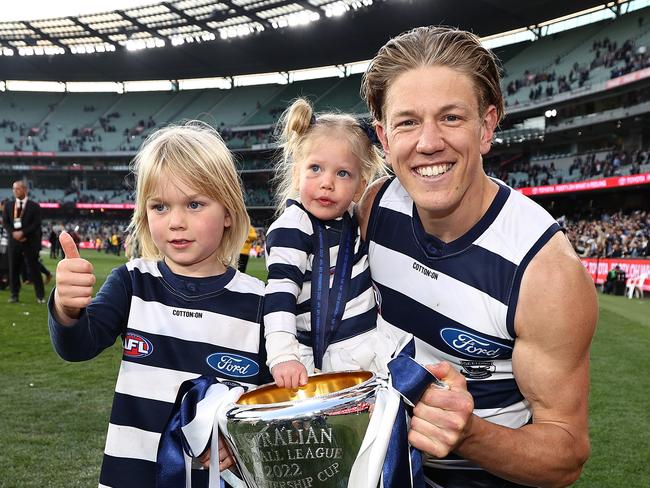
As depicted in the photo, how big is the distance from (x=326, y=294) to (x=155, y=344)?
0.64 metres

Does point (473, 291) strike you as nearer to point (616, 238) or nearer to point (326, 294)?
point (326, 294)

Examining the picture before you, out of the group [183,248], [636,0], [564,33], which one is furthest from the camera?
[564,33]

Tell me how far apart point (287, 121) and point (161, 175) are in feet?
2.97

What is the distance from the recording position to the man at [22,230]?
9.76 metres

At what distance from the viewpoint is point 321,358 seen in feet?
7.22

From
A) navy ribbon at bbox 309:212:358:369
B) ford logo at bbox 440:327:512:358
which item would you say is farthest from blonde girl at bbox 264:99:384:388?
ford logo at bbox 440:327:512:358

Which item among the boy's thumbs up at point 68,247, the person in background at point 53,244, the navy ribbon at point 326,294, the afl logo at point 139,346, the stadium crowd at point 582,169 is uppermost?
the stadium crowd at point 582,169

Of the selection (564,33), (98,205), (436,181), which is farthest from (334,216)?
(98,205)

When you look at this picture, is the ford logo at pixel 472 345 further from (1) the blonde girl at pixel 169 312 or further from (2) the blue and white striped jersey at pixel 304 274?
(1) the blonde girl at pixel 169 312

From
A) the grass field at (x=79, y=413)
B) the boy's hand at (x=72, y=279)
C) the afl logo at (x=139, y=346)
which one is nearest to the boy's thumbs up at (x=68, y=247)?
the boy's hand at (x=72, y=279)

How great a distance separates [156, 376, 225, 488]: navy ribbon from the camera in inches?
58.9

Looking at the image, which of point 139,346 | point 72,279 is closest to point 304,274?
point 139,346

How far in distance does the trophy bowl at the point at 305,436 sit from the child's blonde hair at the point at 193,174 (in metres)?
0.97

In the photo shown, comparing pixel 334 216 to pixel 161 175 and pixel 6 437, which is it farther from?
pixel 6 437
